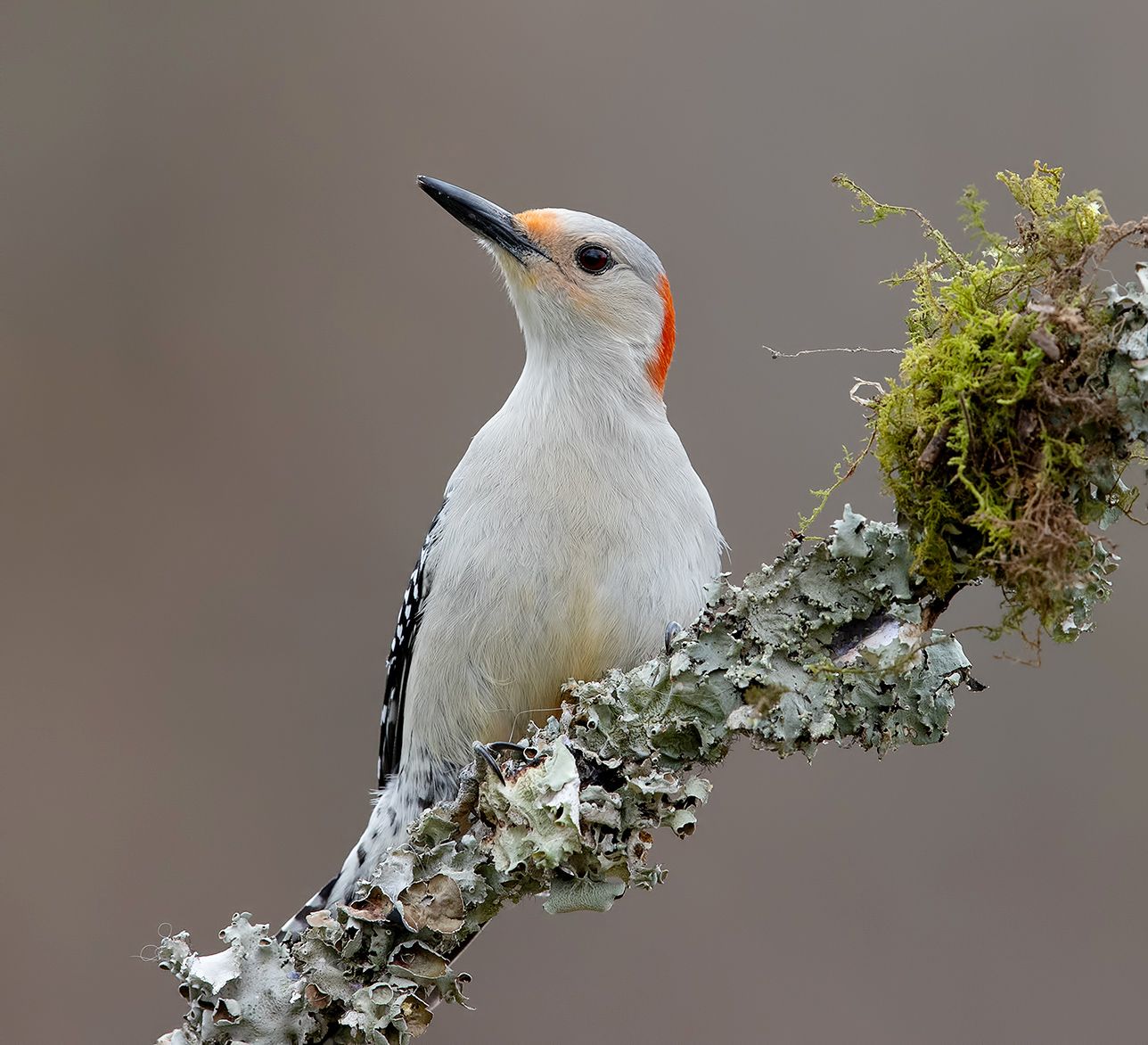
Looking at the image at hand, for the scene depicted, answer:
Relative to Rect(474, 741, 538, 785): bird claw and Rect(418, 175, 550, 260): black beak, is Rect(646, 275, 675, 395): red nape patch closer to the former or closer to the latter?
Rect(418, 175, 550, 260): black beak

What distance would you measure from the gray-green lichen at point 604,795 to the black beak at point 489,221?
5.32 feet

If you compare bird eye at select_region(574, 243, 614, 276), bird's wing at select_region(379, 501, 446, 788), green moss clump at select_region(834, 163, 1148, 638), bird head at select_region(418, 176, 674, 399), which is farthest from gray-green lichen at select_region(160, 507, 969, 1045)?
bird eye at select_region(574, 243, 614, 276)

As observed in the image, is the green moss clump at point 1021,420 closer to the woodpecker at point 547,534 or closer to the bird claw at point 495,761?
the bird claw at point 495,761

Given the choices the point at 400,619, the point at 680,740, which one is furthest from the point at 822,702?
the point at 400,619

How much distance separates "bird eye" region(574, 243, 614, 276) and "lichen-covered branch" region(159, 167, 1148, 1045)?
1366 millimetres

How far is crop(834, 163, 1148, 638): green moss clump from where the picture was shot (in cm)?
179

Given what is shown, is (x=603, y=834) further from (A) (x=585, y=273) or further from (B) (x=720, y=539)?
(A) (x=585, y=273)

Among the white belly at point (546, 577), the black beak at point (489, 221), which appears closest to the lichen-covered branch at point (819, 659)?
Result: the white belly at point (546, 577)

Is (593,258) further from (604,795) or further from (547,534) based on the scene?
(604,795)

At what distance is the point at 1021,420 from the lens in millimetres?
1845

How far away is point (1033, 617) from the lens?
1.89m

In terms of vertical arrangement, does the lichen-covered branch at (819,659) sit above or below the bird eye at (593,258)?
below

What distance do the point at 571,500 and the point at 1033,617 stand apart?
1.30 meters

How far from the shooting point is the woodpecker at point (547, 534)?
2.84 metres
